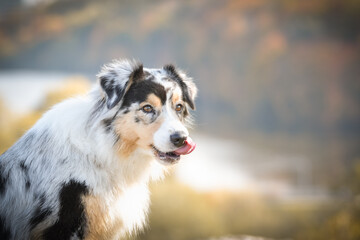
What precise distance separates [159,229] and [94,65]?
598cm

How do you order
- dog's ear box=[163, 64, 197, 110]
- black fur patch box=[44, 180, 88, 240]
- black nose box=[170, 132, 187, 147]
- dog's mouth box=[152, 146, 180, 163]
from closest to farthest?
black fur patch box=[44, 180, 88, 240], black nose box=[170, 132, 187, 147], dog's mouth box=[152, 146, 180, 163], dog's ear box=[163, 64, 197, 110]

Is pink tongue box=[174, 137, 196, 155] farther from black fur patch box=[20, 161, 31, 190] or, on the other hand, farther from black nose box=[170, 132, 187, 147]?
black fur patch box=[20, 161, 31, 190]

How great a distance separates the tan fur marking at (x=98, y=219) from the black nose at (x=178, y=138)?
57 centimetres

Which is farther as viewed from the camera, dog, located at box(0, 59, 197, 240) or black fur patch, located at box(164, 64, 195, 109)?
black fur patch, located at box(164, 64, 195, 109)

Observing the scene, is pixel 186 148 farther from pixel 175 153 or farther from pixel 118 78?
pixel 118 78

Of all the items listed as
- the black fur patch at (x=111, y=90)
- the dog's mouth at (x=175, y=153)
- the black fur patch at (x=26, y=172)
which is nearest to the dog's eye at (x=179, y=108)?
the dog's mouth at (x=175, y=153)

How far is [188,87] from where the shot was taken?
286cm

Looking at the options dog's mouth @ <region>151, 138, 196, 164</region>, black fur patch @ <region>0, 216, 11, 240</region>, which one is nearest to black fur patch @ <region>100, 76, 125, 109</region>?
dog's mouth @ <region>151, 138, 196, 164</region>

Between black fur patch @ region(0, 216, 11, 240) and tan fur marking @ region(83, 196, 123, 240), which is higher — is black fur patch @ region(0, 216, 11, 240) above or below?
below

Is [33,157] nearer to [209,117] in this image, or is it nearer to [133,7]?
[209,117]

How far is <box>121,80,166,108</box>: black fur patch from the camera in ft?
8.26

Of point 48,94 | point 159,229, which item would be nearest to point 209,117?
point 159,229

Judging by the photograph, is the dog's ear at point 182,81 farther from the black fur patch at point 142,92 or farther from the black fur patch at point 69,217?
the black fur patch at point 69,217

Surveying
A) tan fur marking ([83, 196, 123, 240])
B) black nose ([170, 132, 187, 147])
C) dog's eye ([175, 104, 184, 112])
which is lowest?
tan fur marking ([83, 196, 123, 240])
